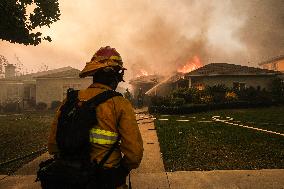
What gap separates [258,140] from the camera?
31.0 ft

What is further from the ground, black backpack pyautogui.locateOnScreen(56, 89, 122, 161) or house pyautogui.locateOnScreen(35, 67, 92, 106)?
house pyautogui.locateOnScreen(35, 67, 92, 106)

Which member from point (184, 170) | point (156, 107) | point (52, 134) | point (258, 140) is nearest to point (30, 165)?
point (184, 170)

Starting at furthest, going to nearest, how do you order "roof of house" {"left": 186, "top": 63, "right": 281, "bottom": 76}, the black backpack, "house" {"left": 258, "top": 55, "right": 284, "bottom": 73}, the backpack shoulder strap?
1. "house" {"left": 258, "top": 55, "right": 284, "bottom": 73}
2. "roof of house" {"left": 186, "top": 63, "right": 281, "bottom": 76}
3. the backpack shoulder strap
4. the black backpack

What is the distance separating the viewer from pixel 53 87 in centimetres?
3547

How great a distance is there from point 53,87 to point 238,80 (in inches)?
838

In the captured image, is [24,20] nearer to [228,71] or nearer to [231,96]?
[231,96]

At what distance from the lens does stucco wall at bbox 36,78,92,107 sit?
1390 inches

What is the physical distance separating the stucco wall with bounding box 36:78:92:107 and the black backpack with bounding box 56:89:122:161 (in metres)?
33.0

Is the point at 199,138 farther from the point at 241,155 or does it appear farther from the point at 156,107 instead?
the point at 156,107

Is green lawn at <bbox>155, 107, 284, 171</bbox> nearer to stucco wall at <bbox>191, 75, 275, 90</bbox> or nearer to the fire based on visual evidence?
stucco wall at <bbox>191, 75, 275, 90</bbox>

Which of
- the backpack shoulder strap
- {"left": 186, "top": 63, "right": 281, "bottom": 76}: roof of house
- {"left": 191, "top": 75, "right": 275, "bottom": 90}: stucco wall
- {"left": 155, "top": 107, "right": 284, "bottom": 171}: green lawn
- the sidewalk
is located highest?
{"left": 186, "top": 63, "right": 281, "bottom": 76}: roof of house

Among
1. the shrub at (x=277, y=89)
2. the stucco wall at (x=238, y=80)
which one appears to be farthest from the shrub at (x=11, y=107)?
the shrub at (x=277, y=89)

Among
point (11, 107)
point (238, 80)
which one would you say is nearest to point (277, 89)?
point (238, 80)

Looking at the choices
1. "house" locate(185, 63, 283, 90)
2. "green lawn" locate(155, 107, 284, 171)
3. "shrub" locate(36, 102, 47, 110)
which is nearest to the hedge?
"house" locate(185, 63, 283, 90)
